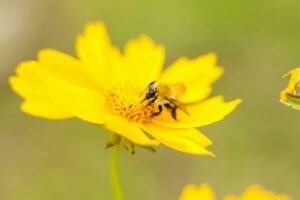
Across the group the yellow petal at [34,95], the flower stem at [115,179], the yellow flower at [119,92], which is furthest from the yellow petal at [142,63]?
the flower stem at [115,179]

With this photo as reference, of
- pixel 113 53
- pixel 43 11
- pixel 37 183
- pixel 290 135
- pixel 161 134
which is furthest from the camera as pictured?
pixel 43 11

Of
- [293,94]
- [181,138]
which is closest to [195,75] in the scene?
[181,138]

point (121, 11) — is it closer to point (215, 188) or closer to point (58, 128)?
point (58, 128)

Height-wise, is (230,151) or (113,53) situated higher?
(113,53)

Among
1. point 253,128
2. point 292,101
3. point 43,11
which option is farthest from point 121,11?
point 292,101

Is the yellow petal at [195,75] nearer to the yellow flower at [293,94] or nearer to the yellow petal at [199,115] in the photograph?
the yellow petal at [199,115]

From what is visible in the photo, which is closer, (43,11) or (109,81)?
(109,81)

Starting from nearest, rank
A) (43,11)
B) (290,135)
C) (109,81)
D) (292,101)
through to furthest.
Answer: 1. (292,101)
2. (109,81)
3. (290,135)
4. (43,11)

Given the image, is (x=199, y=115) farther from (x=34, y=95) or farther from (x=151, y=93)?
(x=34, y=95)
